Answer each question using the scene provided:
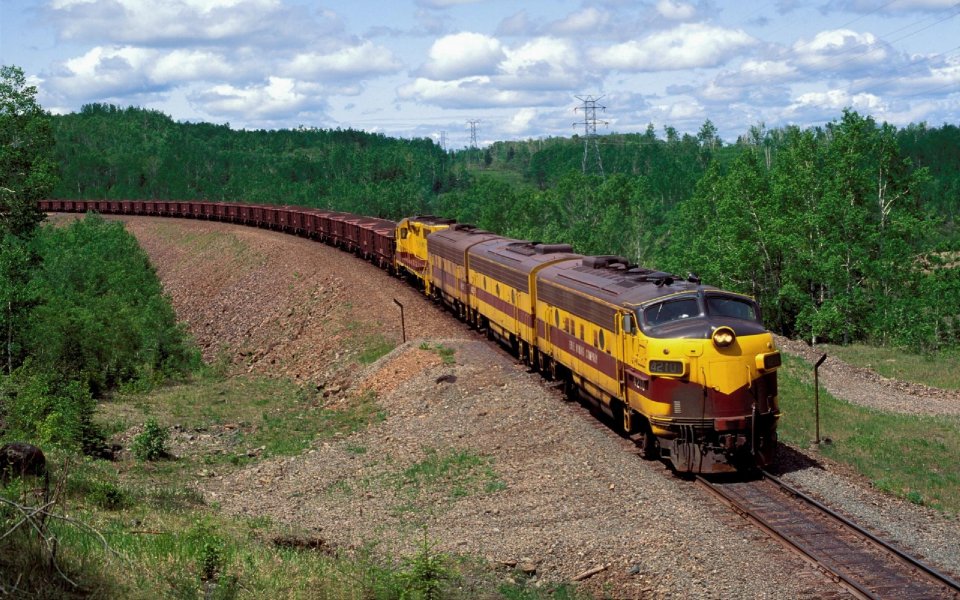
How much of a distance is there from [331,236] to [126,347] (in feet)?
92.0

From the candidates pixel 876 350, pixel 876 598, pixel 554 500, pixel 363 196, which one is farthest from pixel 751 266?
pixel 363 196

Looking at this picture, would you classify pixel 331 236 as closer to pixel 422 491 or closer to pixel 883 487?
pixel 422 491

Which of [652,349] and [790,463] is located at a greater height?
[652,349]

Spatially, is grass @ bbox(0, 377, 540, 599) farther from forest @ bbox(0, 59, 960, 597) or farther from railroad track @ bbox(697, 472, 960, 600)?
railroad track @ bbox(697, 472, 960, 600)

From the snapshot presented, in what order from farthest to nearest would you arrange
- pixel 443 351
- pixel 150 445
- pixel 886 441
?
pixel 443 351, pixel 150 445, pixel 886 441

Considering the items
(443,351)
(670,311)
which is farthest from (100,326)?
(670,311)

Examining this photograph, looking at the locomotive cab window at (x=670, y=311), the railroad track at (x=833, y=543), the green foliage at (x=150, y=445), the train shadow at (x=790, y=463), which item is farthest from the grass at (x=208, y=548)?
the train shadow at (x=790, y=463)

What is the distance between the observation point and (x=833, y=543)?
16359 mm

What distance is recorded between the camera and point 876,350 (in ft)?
150

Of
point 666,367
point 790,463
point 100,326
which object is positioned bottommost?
point 790,463

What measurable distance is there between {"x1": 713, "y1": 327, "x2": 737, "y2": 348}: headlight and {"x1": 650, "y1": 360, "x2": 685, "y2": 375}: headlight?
2.82 feet

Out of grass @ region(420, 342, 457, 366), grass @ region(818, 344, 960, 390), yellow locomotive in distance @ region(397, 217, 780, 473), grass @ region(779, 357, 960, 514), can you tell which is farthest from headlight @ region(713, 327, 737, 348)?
grass @ region(818, 344, 960, 390)

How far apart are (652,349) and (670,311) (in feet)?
3.55

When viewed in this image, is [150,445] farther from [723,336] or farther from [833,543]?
[833,543]
